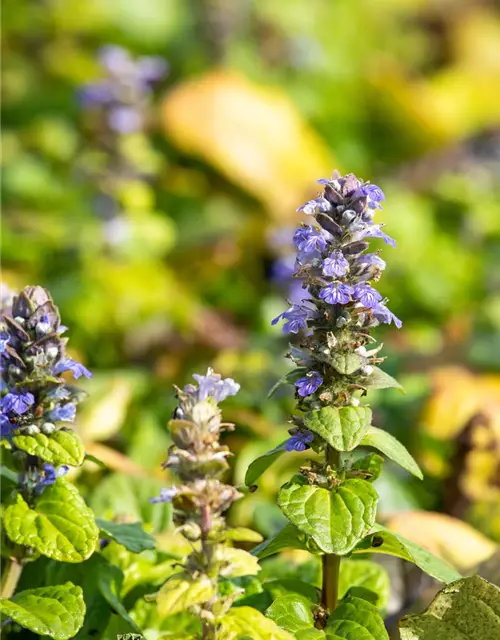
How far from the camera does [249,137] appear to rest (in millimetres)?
7141

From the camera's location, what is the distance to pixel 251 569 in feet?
7.23

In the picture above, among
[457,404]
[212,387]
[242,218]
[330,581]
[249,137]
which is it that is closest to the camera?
[212,387]

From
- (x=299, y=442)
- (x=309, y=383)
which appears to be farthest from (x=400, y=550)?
(x=309, y=383)

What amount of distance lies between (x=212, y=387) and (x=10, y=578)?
830mm

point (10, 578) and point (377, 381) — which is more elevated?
point (377, 381)

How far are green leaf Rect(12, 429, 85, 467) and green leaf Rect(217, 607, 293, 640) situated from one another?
50 cm

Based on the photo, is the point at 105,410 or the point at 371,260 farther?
the point at 105,410

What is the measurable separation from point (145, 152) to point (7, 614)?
13.5ft

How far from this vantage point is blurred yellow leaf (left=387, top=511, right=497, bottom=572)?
130 inches

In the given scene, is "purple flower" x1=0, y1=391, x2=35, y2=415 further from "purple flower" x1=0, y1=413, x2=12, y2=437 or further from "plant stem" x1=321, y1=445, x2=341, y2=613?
"plant stem" x1=321, y1=445, x2=341, y2=613

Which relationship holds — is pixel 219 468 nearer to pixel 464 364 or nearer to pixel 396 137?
pixel 464 364

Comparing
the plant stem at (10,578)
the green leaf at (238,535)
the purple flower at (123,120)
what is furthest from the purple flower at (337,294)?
the purple flower at (123,120)

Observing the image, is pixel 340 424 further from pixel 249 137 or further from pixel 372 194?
pixel 249 137

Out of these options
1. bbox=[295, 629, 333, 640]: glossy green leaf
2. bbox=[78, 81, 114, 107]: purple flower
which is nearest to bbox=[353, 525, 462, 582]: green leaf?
bbox=[295, 629, 333, 640]: glossy green leaf
